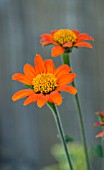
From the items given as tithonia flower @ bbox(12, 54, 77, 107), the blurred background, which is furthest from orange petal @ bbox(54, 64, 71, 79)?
the blurred background

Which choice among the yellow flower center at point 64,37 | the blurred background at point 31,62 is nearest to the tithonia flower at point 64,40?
the yellow flower center at point 64,37

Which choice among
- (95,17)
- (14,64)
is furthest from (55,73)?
(14,64)

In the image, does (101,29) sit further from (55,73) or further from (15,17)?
(55,73)

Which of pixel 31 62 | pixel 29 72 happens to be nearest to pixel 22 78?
pixel 29 72

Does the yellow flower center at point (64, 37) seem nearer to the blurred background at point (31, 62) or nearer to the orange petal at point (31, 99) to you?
the orange petal at point (31, 99)

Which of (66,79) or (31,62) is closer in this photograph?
(66,79)

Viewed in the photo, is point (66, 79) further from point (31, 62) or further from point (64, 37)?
point (31, 62)

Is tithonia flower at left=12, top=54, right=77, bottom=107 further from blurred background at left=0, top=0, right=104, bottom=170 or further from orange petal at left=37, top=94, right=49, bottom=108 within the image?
blurred background at left=0, top=0, right=104, bottom=170
